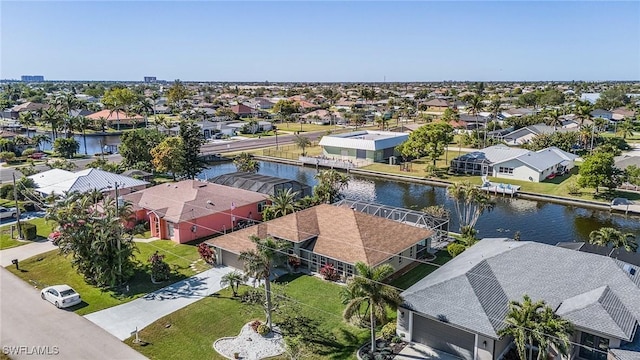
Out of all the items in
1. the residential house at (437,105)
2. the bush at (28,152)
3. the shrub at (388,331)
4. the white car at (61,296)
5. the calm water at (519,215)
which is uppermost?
the residential house at (437,105)

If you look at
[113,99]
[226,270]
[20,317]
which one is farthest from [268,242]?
[113,99]

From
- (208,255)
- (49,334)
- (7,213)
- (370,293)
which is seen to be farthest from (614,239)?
(7,213)

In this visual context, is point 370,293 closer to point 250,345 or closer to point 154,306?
point 250,345

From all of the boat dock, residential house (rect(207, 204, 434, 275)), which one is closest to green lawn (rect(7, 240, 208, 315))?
residential house (rect(207, 204, 434, 275))

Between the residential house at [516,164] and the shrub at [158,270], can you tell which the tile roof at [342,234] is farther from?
the residential house at [516,164]

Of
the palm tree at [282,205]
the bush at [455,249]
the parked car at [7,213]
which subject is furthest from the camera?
the parked car at [7,213]

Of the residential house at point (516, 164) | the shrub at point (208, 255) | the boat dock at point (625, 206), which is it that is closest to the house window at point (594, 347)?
the shrub at point (208, 255)

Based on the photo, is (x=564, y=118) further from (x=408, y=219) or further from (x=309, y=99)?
(x=309, y=99)

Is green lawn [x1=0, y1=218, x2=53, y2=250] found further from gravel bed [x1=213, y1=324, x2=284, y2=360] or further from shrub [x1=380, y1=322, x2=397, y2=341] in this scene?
shrub [x1=380, y1=322, x2=397, y2=341]
